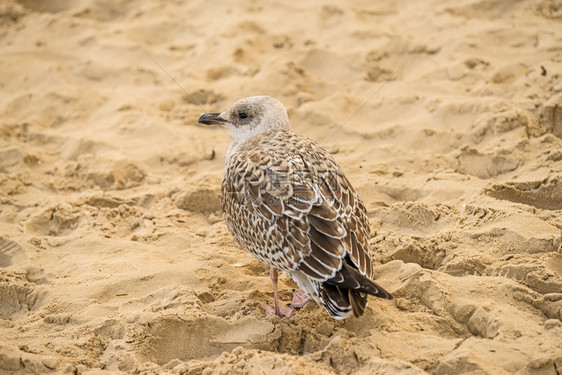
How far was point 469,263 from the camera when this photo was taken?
12.0 feet

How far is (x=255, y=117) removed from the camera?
438 cm

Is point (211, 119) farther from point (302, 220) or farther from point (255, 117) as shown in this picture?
point (302, 220)

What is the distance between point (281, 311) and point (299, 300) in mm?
197

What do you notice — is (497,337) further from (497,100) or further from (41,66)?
(41,66)

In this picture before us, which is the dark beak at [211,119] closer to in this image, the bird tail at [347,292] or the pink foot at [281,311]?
the pink foot at [281,311]

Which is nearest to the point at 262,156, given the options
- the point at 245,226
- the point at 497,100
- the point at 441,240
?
the point at 245,226

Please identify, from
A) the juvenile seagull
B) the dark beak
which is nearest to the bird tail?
the juvenile seagull

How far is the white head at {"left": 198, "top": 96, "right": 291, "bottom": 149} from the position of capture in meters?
4.34

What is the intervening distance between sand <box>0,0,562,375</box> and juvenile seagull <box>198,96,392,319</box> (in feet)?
0.86

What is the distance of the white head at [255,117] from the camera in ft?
14.3

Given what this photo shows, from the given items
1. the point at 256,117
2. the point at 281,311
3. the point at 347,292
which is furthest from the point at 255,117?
the point at 347,292

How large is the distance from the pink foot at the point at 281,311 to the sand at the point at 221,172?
0.19 feet

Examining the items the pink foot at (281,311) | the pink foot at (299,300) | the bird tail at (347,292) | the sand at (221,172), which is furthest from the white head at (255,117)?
the bird tail at (347,292)

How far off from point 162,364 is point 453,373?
1426 millimetres
